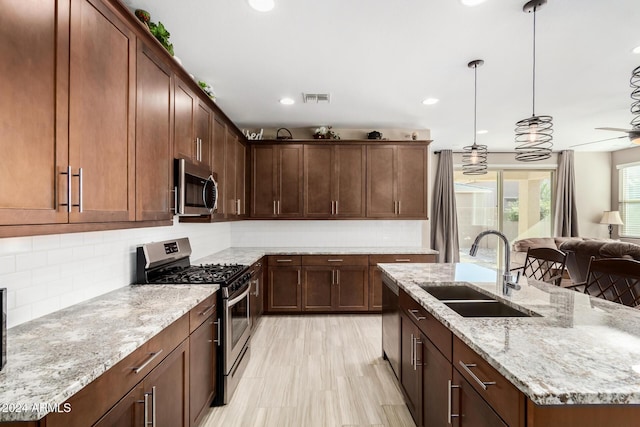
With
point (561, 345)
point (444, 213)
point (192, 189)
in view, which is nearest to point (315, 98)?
point (192, 189)

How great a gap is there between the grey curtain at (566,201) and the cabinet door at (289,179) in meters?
5.88

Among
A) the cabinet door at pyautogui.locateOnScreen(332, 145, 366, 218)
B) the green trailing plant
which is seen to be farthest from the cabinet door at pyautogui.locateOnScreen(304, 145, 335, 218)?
the green trailing plant

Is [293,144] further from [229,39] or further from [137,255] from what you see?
[137,255]

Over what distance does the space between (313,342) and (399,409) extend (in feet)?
4.43

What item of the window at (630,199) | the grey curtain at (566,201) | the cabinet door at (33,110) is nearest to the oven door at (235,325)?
the cabinet door at (33,110)

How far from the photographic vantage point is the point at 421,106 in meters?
3.96

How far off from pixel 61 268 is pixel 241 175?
269 cm

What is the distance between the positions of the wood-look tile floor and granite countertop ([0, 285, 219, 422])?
0.99m

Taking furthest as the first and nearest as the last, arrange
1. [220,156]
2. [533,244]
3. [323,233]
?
[533,244], [323,233], [220,156]

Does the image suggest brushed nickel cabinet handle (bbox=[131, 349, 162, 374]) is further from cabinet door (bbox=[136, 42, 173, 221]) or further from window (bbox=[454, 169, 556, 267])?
window (bbox=[454, 169, 556, 267])

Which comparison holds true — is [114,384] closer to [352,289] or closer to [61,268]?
[61,268]

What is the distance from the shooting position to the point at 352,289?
4.38 meters

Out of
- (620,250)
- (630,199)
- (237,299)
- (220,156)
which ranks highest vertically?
(220,156)

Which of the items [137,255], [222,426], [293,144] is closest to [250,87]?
[293,144]
